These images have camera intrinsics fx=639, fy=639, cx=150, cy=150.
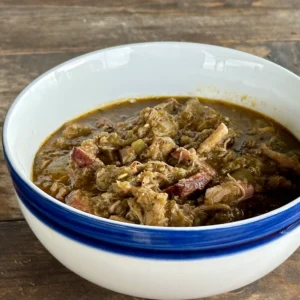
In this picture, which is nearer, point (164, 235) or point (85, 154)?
point (164, 235)

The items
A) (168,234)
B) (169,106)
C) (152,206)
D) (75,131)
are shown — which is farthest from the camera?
(169,106)

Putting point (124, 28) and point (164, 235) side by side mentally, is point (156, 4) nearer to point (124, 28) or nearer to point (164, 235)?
point (124, 28)

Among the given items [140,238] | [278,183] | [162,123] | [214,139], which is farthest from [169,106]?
[140,238]

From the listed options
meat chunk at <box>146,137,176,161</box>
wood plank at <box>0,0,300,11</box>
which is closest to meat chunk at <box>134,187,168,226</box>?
meat chunk at <box>146,137,176,161</box>

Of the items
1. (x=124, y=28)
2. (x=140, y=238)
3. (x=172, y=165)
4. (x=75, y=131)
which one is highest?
(x=140, y=238)

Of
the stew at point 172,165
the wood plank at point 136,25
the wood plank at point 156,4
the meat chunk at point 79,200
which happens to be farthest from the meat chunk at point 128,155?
the wood plank at point 156,4

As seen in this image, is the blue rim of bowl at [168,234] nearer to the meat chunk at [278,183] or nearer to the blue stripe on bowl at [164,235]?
the blue stripe on bowl at [164,235]

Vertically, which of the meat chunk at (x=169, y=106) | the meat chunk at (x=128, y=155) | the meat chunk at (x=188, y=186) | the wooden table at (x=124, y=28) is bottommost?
the wooden table at (x=124, y=28)
